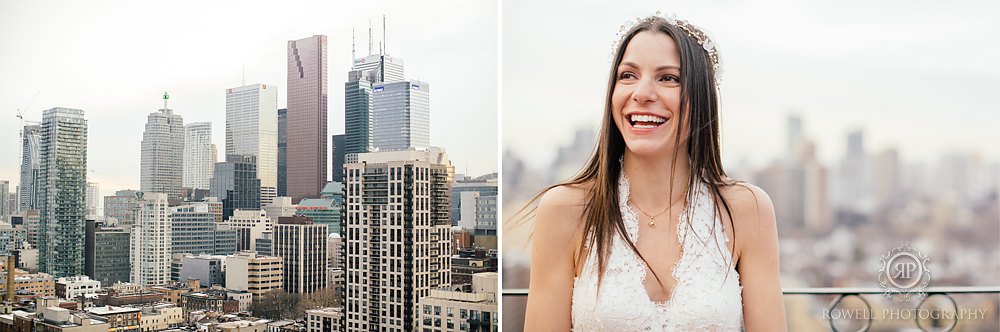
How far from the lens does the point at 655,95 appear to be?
2.14 metres

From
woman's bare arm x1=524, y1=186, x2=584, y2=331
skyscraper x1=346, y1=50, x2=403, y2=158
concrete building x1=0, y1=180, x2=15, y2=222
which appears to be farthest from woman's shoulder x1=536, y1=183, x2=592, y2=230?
concrete building x1=0, y1=180, x2=15, y2=222

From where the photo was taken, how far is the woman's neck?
216 cm

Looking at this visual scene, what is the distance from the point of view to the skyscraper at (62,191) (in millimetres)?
2822

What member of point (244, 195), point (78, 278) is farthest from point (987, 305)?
point (78, 278)

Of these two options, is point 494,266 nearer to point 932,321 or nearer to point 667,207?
point 667,207

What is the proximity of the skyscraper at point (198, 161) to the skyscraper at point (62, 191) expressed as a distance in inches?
15.6

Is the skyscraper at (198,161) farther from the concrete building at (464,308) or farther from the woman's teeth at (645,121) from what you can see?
the woman's teeth at (645,121)

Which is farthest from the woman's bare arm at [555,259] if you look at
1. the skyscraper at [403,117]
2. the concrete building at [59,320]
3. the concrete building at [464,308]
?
the concrete building at [59,320]

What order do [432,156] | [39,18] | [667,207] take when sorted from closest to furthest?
[667,207], [432,156], [39,18]

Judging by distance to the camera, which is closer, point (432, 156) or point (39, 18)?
point (432, 156)

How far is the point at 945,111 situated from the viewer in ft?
8.98

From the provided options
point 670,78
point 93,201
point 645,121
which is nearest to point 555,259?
point 645,121

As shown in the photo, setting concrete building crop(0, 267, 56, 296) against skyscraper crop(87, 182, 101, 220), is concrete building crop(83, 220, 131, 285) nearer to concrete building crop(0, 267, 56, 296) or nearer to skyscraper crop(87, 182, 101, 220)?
skyscraper crop(87, 182, 101, 220)

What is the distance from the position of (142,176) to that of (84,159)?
0.79 feet
